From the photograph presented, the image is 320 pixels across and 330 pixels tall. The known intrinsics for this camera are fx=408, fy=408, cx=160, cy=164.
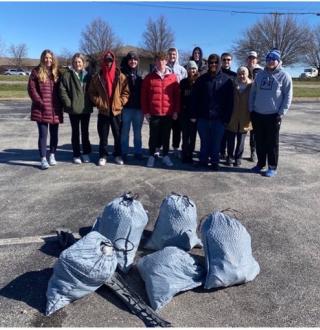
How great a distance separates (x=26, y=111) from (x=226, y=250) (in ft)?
43.8

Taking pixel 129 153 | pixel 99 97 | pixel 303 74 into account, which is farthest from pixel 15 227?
pixel 303 74

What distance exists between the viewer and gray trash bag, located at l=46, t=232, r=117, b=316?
3229 millimetres

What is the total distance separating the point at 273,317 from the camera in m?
3.14

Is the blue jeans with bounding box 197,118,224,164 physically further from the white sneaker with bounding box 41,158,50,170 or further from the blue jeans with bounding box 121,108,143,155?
the white sneaker with bounding box 41,158,50,170

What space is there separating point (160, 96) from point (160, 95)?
2 centimetres

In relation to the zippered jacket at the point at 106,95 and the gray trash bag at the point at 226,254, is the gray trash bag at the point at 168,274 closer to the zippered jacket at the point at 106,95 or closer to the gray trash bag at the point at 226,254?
the gray trash bag at the point at 226,254

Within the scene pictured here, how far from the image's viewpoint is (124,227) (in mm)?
3906

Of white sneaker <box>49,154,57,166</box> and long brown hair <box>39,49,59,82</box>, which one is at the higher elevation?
long brown hair <box>39,49,59,82</box>

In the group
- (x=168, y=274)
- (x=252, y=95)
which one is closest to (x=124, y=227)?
(x=168, y=274)

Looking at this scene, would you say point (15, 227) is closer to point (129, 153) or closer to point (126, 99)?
point (126, 99)

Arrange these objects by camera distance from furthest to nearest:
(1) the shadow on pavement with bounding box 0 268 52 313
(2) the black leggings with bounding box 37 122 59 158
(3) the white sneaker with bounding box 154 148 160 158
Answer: (3) the white sneaker with bounding box 154 148 160 158 < (2) the black leggings with bounding box 37 122 59 158 < (1) the shadow on pavement with bounding box 0 268 52 313

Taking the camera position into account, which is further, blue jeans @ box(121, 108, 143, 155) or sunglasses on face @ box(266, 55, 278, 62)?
blue jeans @ box(121, 108, 143, 155)

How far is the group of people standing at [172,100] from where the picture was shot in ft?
21.0

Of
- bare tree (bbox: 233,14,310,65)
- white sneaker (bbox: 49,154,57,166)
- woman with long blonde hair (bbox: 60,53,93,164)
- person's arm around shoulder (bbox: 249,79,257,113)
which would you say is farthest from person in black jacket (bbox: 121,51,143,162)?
bare tree (bbox: 233,14,310,65)
